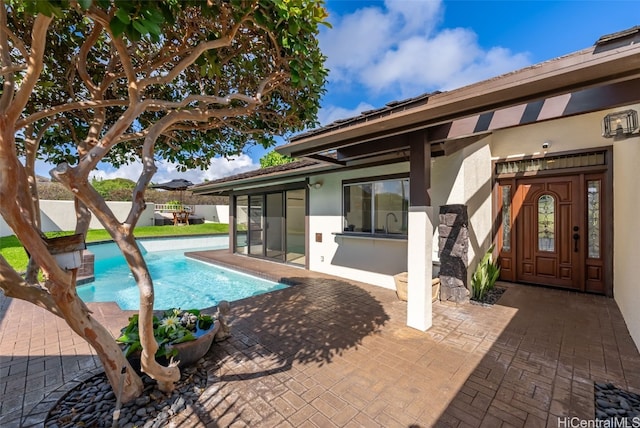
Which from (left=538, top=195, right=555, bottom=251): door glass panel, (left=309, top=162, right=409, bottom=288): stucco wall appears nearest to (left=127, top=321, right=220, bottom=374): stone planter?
(left=309, top=162, right=409, bottom=288): stucco wall

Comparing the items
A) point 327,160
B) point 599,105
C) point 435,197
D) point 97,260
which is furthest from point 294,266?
point 97,260

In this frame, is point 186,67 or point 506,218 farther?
point 506,218

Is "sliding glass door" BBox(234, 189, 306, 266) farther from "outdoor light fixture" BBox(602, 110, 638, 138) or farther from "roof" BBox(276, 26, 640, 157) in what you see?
"outdoor light fixture" BBox(602, 110, 638, 138)

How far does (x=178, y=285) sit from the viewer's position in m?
9.20

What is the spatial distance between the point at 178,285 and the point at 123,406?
702 cm

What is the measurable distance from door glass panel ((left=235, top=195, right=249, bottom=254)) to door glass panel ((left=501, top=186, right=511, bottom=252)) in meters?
9.24

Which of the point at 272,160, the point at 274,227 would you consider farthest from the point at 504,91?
the point at 272,160

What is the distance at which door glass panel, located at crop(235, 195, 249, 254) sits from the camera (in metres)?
12.0

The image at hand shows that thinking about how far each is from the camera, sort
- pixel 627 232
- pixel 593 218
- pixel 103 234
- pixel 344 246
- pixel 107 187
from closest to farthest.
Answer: pixel 627 232 < pixel 593 218 < pixel 344 246 < pixel 103 234 < pixel 107 187

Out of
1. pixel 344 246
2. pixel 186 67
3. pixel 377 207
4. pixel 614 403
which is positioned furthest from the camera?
pixel 344 246

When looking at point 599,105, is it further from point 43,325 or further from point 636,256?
point 43,325

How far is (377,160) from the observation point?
277 inches

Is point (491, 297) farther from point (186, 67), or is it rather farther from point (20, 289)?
point (20, 289)

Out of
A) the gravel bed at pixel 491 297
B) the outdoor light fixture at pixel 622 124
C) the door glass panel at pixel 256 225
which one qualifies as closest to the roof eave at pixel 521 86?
the outdoor light fixture at pixel 622 124
